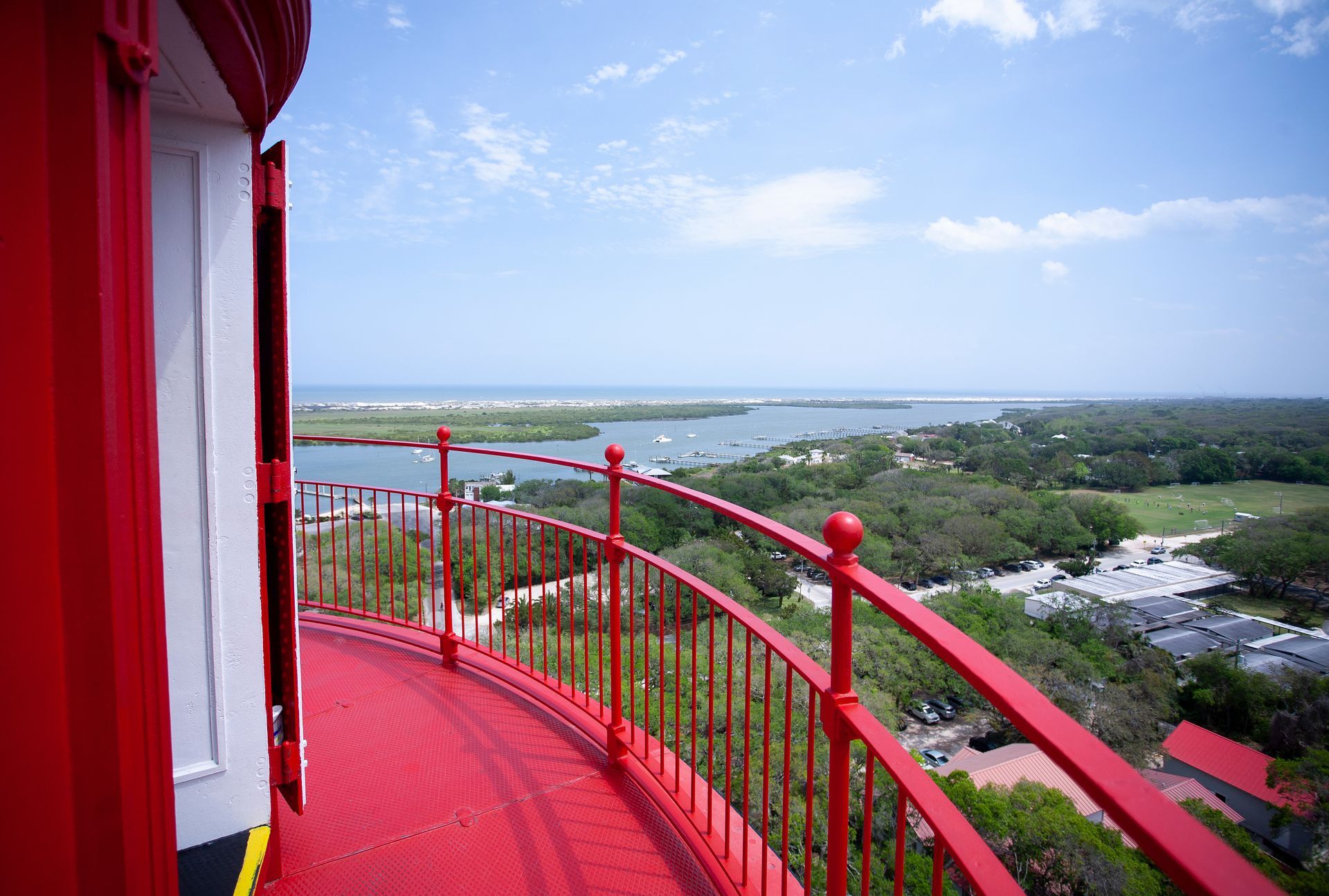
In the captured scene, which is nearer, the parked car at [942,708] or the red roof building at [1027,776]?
the red roof building at [1027,776]

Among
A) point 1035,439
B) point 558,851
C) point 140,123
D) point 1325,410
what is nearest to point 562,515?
point 558,851

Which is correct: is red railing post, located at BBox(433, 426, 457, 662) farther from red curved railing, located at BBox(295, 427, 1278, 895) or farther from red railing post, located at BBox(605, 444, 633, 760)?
red railing post, located at BBox(605, 444, 633, 760)

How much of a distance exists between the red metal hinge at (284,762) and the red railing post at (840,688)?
1.55 metres

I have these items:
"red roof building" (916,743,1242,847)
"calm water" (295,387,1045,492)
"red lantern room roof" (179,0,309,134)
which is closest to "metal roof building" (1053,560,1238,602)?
"red roof building" (916,743,1242,847)

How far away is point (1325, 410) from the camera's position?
4366cm

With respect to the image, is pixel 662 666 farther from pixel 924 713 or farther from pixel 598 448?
pixel 598 448

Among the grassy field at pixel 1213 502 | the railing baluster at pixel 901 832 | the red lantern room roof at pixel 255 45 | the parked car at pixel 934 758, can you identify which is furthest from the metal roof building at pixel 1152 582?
the red lantern room roof at pixel 255 45

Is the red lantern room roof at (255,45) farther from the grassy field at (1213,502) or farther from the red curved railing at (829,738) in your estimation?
the grassy field at (1213,502)

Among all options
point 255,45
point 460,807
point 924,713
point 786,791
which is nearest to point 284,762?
point 460,807

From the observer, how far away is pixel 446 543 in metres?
3.36

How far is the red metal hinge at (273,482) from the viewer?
5.52 ft

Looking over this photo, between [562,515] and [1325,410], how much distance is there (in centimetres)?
5603

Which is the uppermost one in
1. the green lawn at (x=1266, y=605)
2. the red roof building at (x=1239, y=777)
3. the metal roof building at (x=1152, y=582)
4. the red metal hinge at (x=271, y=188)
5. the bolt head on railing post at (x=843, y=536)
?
the red metal hinge at (x=271, y=188)

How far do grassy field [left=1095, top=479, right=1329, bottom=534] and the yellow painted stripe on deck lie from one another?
37.2 meters
